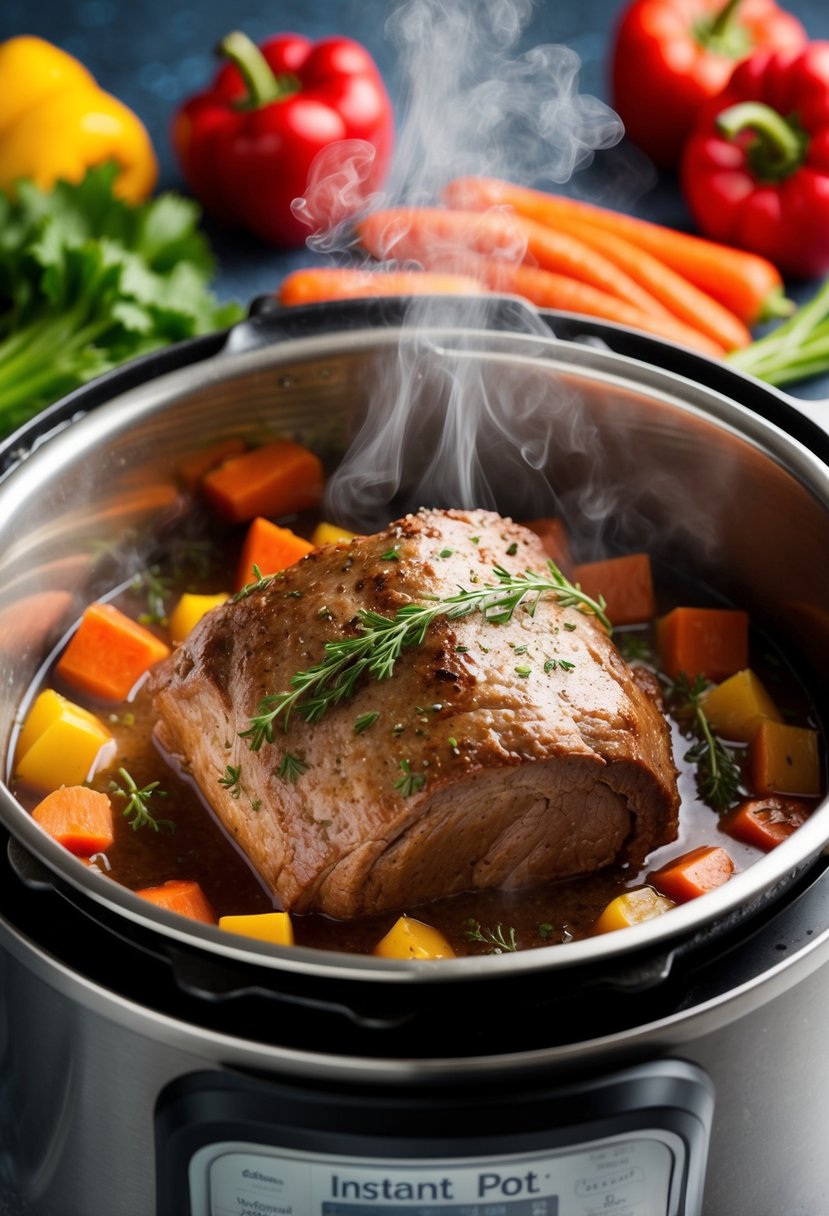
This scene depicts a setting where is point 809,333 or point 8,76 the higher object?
point 8,76

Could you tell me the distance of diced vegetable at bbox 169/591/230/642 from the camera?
2.77 metres

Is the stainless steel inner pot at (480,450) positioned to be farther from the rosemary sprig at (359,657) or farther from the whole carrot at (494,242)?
the whole carrot at (494,242)

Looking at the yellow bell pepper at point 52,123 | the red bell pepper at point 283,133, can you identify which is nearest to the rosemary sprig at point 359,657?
the red bell pepper at point 283,133

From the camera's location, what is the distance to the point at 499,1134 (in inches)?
65.7

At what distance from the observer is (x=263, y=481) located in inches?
117

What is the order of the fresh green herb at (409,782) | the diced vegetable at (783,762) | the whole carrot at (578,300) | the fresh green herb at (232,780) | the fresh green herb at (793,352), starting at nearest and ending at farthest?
the fresh green herb at (409,782) < the fresh green herb at (232,780) < the diced vegetable at (783,762) < the fresh green herb at (793,352) < the whole carrot at (578,300)

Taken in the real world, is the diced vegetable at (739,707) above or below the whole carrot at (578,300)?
below

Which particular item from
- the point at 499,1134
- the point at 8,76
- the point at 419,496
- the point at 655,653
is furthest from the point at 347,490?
the point at 8,76

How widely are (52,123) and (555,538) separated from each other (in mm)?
2227

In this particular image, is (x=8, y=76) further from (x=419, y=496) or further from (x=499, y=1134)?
(x=499, y=1134)

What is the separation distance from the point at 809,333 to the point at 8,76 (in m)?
2.47

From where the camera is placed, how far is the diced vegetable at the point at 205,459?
9.64 feet

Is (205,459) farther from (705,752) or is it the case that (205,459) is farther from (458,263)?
(705,752)

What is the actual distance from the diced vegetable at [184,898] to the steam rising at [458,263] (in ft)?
3.49
